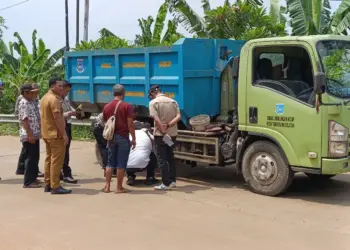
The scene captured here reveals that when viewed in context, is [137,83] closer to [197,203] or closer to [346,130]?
[197,203]

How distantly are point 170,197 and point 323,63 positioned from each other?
2811 mm

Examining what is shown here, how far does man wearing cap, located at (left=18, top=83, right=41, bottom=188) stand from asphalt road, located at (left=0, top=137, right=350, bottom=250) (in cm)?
30

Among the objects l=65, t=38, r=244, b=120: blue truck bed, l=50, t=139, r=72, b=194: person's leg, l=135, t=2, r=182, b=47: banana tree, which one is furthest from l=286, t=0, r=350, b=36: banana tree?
l=50, t=139, r=72, b=194: person's leg

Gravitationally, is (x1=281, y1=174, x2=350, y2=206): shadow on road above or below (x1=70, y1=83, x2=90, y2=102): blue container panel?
below

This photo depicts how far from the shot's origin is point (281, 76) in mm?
6883

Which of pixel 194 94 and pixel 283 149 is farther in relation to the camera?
pixel 194 94

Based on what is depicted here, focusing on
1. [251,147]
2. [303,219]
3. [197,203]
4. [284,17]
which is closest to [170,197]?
[197,203]

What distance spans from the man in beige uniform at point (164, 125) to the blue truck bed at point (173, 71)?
1.26 ft

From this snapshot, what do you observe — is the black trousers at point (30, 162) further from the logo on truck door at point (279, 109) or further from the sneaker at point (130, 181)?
the logo on truck door at point (279, 109)

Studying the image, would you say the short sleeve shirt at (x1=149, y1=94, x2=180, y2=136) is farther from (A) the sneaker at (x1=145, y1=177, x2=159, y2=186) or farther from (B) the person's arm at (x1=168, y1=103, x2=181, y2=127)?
(A) the sneaker at (x1=145, y1=177, x2=159, y2=186)

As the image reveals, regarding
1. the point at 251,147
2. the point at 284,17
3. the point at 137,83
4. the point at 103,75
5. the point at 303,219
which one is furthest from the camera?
the point at 284,17

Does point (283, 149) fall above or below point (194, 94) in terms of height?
below

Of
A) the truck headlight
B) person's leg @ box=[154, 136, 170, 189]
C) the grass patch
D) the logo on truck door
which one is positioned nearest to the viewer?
the truck headlight

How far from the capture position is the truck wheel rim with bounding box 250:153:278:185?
6898 mm
